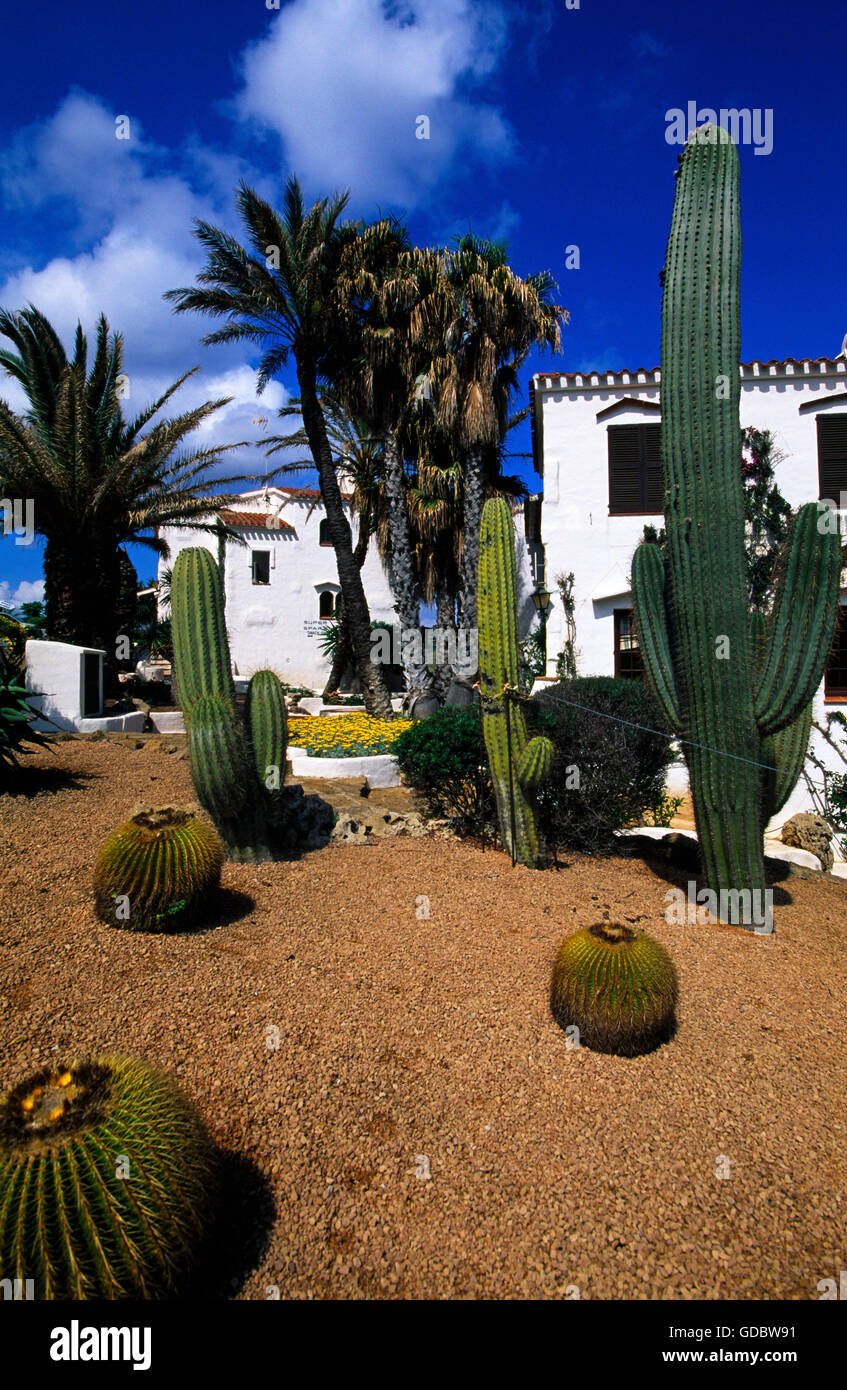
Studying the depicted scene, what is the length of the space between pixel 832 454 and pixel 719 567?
10.5 metres

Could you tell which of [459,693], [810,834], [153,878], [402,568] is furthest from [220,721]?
[402,568]

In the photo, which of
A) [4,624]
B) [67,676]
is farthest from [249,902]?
[4,624]

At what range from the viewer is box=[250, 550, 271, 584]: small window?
982 inches

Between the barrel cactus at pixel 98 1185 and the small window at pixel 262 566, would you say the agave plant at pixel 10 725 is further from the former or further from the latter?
the small window at pixel 262 566

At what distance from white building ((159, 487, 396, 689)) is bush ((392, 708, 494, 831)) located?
1774 centimetres

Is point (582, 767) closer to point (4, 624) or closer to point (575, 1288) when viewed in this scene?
point (575, 1288)

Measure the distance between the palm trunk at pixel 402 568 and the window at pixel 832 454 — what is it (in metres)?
8.02

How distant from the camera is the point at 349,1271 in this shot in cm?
244

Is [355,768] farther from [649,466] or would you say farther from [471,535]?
[649,466]

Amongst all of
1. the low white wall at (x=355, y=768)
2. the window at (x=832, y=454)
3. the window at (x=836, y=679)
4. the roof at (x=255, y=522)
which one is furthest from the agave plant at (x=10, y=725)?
the roof at (x=255, y=522)

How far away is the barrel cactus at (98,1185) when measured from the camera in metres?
1.95

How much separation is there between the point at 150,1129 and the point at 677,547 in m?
4.91

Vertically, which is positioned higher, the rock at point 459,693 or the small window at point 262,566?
the small window at point 262,566

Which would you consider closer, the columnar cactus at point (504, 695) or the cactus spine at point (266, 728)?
the cactus spine at point (266, 728)
